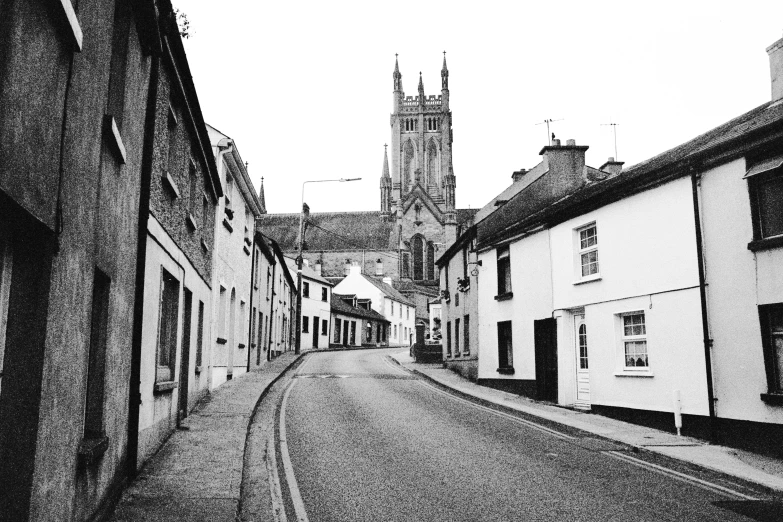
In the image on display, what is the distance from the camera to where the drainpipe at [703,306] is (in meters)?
12.5

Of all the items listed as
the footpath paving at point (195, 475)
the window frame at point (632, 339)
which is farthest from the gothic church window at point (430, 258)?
the footpath paving at point (195, 475)

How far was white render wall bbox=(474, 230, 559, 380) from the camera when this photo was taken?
19297mm

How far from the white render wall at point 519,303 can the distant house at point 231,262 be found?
8170 millimetres

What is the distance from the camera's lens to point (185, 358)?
11.9 m

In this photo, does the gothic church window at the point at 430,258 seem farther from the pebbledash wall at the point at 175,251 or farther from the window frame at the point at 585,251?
the pebbledash wall at the point at 175,251

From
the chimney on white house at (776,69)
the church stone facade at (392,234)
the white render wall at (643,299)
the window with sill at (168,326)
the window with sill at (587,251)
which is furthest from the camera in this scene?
the church stone facade at (392,234)

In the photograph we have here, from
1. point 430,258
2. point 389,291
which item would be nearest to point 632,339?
point 389,291

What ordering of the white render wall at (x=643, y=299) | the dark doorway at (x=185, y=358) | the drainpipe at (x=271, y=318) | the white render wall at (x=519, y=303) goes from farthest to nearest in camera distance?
the drainpipe at (x=271, y=318)
the white render wall at (x=519, y=303)
the white render wall at (x=643, y=299)
the dark doorway at (x=185, y=358)

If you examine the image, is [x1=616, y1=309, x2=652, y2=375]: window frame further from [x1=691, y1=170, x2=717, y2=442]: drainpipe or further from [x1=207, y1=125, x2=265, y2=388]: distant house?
[x1=207, y1=125, x2=265, y2=388]: distant house

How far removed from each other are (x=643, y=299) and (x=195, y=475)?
34.5 ft

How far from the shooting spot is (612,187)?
15578mm

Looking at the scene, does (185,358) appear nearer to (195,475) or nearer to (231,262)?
(195,475)

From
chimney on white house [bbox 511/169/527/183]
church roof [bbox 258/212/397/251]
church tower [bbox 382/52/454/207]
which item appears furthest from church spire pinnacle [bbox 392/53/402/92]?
chimney on white house [bbox 511/169/527/183]

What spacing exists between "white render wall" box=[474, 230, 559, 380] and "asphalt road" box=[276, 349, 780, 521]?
18.2ft
